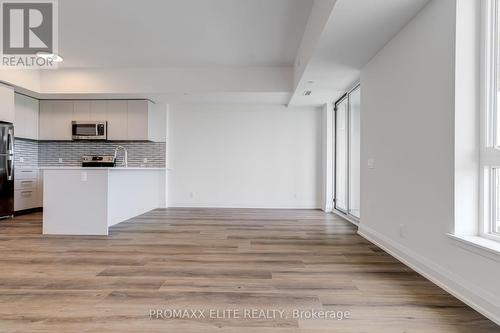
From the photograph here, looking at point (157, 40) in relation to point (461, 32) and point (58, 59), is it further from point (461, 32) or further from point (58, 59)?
point (461, 32)

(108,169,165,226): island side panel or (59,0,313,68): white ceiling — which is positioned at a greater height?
(59,0,313,68): white ceiling

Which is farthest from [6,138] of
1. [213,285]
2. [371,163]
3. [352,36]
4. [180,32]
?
[371,163]

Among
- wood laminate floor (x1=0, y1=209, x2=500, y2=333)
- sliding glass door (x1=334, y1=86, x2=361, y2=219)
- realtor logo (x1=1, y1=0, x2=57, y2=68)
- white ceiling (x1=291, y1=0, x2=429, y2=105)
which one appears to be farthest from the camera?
sliding glass door (x1=334, y1=86, x2=361, y2=219)

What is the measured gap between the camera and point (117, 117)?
610 cm

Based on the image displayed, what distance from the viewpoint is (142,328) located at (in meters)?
1.71

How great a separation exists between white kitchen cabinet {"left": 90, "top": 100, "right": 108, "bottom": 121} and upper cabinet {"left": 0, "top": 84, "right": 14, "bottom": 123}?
1.32 m

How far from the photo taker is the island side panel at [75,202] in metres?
3.95

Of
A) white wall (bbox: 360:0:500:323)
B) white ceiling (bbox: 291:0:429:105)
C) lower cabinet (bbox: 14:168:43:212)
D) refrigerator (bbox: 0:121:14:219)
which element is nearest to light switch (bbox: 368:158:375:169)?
white wall (bbox: 360:0:500:323)

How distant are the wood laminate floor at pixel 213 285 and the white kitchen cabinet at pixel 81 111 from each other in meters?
2.95

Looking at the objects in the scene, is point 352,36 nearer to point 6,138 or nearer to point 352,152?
point 352,152

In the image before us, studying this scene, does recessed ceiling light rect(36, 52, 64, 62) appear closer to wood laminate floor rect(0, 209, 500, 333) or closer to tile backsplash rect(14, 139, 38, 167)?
tile backsplash rect(14, 139, 38, 167)

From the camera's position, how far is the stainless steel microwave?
238 inches

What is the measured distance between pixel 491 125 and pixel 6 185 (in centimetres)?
679

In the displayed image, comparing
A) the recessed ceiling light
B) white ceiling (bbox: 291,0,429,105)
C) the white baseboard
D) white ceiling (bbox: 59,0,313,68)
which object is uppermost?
white ceiling (bbox: 59,0,313,68)
